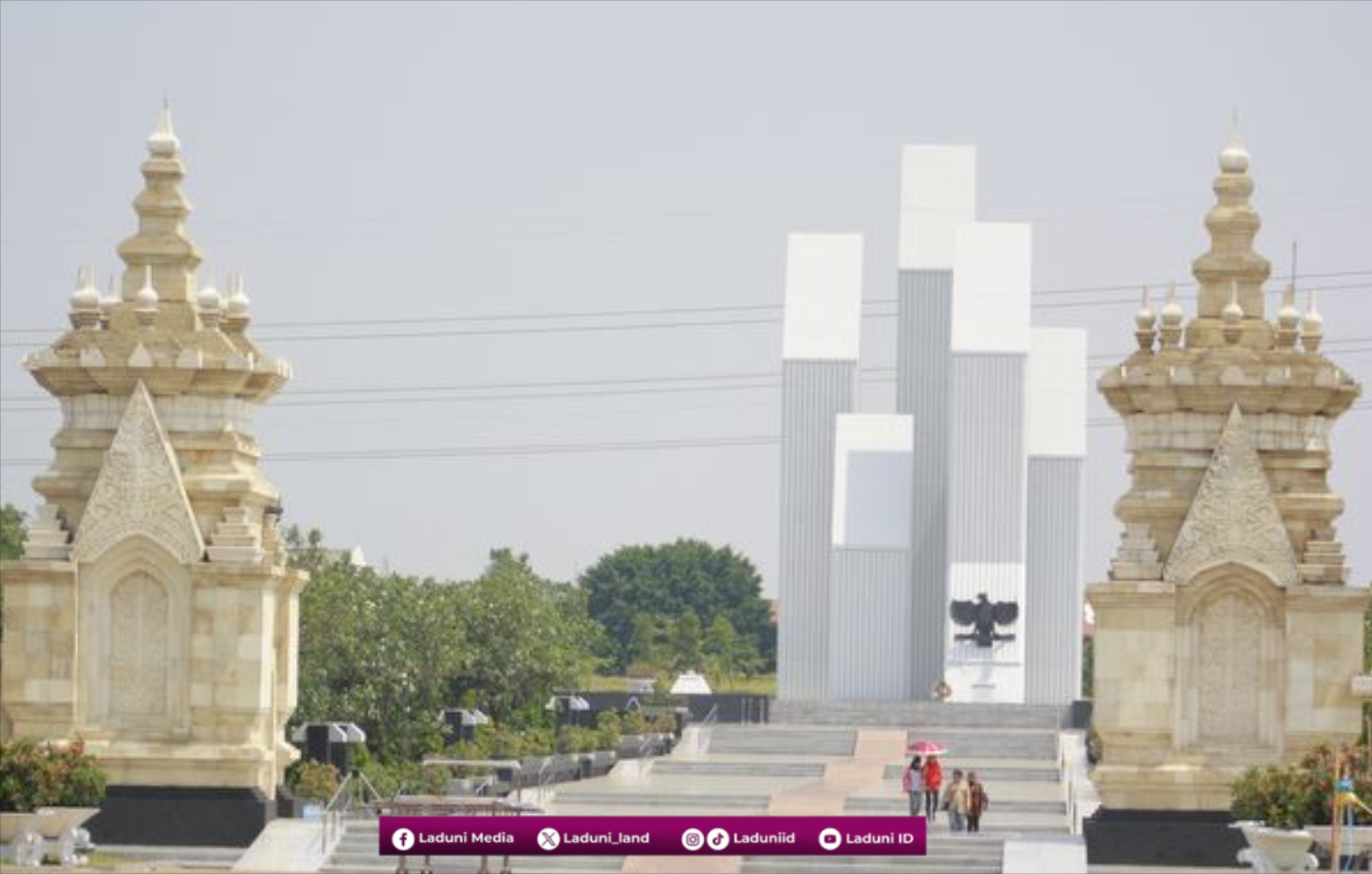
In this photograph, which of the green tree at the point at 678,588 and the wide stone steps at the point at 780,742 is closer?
the wide stone steps at the point at 780,742

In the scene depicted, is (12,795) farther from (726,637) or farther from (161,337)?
(726,637)

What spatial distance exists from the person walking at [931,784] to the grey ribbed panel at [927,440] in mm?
29944

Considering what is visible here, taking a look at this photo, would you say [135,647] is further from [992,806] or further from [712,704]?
[712,704]

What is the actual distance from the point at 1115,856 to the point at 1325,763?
9.85 feet

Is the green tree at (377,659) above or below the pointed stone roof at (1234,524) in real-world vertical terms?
below

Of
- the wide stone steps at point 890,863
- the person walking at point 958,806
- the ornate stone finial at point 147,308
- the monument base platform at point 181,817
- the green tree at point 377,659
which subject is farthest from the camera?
the green tree at point 377,659

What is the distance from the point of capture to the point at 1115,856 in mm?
42250

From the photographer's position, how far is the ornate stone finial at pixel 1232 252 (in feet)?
145

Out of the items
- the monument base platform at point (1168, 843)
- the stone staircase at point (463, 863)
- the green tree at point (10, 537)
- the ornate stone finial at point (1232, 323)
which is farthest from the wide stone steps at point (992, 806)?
the green tree at point (10, 537)

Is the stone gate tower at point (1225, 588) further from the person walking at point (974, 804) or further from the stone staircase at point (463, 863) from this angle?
the stone staircase at point (463, 863)

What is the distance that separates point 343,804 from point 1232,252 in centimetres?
1179

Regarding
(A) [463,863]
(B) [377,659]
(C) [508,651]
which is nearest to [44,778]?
(A) [463,863]

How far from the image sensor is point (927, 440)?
79.4 meters

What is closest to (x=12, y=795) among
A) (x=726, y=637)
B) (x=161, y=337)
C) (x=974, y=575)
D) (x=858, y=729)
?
(x=161, y=337)
